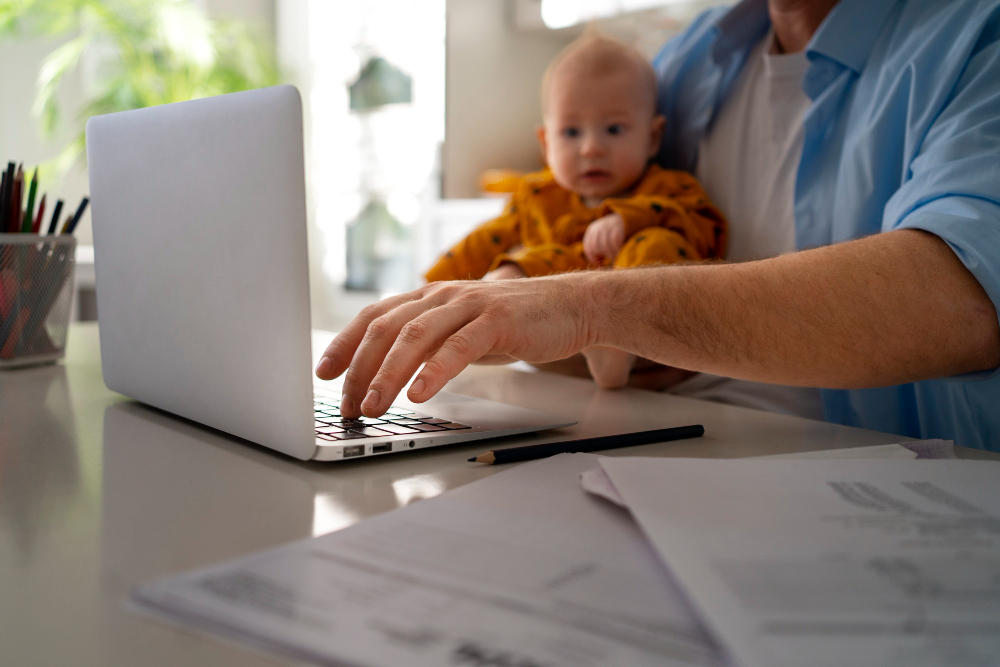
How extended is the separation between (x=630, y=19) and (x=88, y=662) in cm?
264

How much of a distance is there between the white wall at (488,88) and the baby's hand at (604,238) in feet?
5.68

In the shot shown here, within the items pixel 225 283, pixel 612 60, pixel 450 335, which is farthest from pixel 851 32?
pixel 225 283

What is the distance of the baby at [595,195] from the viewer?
3.61 feet

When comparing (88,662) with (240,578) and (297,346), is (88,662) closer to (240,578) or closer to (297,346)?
(240,578)

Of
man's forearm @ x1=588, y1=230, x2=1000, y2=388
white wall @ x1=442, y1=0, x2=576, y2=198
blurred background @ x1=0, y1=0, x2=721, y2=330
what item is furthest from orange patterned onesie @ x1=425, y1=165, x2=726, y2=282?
white wall @ x1=442, y1=0, x2=576, y2=198

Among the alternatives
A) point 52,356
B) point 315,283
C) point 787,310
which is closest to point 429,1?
point 315,283

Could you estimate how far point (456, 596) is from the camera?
289 millimetres

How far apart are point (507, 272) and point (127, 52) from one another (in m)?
2.84

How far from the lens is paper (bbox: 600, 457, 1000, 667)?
0.83 ft

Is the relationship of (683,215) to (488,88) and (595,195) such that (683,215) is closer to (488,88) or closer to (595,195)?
(595,195)

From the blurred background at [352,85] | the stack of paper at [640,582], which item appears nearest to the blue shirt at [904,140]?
the stack of paper at [640,582]

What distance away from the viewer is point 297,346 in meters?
0.46

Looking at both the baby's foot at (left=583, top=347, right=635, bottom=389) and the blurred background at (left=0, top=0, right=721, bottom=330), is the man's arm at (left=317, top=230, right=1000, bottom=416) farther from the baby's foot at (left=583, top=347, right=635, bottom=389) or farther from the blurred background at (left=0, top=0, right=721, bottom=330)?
the blurred background at (left=0, top=0, right=721, bottom=330)

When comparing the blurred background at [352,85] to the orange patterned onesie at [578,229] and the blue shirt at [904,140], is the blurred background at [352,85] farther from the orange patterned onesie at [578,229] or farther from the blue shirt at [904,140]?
the blue shirt at [904,140]
